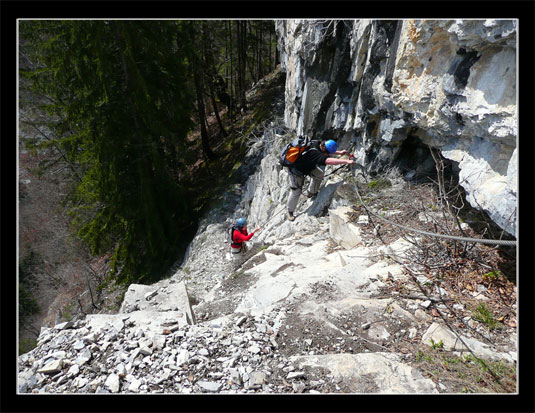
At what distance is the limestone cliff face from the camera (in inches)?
130

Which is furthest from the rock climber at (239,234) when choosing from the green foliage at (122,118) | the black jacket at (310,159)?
the green foliage at (122,118)

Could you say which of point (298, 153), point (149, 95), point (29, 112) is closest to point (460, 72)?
point (298, 153)

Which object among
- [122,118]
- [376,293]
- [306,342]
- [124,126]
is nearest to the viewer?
[306,342]

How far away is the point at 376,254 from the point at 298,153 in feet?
9.11

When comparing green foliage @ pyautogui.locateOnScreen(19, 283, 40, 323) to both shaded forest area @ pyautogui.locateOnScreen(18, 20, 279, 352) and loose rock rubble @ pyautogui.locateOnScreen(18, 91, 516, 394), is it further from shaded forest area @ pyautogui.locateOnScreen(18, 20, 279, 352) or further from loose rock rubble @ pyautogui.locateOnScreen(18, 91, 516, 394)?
loose rock rubble @ pyautogui.locateOnScreen(18, 91, 516, 394)

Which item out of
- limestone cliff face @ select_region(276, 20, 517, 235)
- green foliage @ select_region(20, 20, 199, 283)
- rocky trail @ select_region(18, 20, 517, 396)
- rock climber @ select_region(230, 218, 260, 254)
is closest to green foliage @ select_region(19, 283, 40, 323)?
green foliage @ select_region(20, 20, 199, 283)

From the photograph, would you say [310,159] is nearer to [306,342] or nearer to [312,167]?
[312,167]

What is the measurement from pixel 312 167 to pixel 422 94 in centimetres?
266

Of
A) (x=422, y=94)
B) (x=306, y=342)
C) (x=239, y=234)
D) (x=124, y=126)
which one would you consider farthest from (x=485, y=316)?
(x=124, y=126)

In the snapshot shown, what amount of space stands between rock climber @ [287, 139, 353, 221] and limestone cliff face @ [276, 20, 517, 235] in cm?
89

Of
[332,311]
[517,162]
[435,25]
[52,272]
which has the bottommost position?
[52,272]

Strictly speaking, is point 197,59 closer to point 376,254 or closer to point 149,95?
point 149,95

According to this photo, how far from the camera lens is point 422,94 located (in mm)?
4551

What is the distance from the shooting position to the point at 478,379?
2.69 metres
